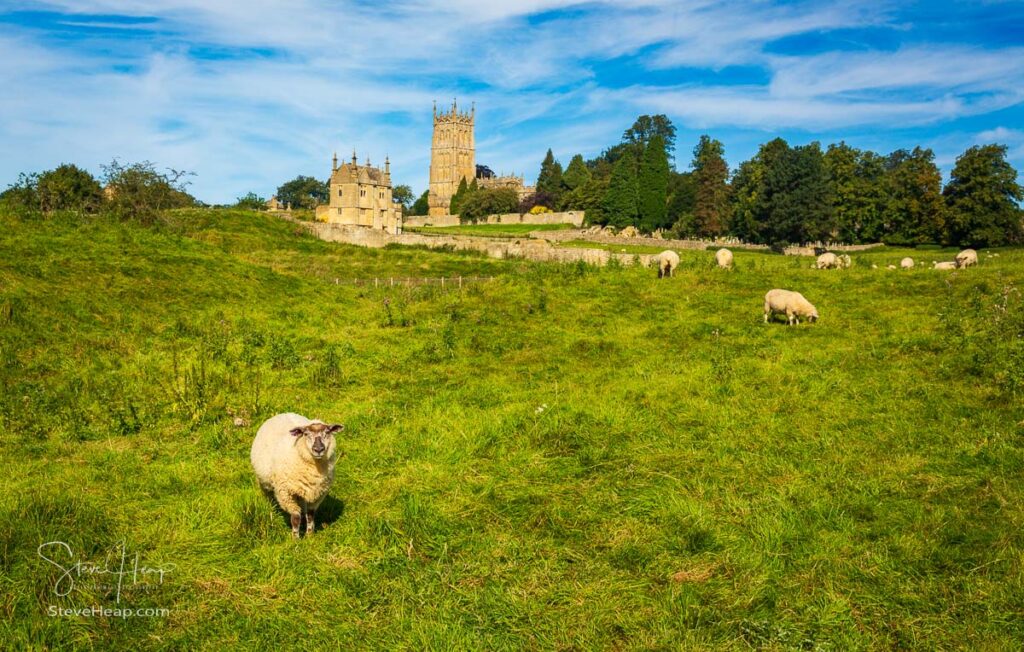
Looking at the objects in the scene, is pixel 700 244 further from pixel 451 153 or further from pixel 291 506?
pixel 451 153

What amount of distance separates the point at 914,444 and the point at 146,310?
20449mm

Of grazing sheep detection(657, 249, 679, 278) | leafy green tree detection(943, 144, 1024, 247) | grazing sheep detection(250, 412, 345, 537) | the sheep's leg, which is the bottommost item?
the sheep's leg

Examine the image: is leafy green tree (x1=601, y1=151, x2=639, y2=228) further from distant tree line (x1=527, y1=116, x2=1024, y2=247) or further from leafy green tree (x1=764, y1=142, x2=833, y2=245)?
leafy green tree (x1=764, y1=142, x2=833, y2=245)

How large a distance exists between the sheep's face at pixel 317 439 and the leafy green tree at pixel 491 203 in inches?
4201

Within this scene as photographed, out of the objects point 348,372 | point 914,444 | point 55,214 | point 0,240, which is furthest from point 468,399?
point 55,214

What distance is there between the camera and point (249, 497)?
26.1 feet

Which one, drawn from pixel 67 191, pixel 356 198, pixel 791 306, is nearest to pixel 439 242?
pixel 356 198

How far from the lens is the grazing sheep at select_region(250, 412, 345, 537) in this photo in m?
7.18

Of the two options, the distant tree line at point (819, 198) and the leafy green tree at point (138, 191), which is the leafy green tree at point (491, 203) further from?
the leafy green tree at point (138, 191)

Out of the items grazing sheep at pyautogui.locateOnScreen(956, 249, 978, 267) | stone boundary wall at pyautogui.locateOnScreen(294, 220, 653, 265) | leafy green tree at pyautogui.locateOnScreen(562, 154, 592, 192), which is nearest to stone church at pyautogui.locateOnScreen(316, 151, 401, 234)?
stone boundary wall at pyautogui.locateOnScreen(294, 220, 653, 265)

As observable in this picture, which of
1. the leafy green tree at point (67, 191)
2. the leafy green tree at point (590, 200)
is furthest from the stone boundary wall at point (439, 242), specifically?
the leafy green tree at point (590, 200)

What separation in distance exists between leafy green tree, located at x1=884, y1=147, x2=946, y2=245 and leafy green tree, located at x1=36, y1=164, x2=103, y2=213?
69.7 meters

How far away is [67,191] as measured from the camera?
42.3 metres
